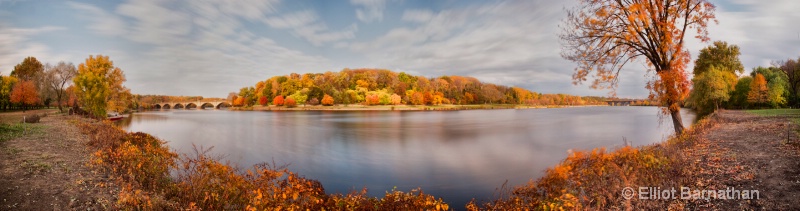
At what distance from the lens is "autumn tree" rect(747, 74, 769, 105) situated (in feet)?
140

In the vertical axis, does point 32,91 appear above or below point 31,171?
above

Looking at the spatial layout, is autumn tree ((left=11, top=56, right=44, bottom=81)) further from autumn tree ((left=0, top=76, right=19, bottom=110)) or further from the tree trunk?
the tree trunk

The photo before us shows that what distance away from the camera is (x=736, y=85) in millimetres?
49344

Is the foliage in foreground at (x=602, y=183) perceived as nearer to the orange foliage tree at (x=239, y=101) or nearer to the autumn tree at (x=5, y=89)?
the autumn tree at (x=5, y=89)

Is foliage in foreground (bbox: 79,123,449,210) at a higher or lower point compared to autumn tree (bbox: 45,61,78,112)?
lower

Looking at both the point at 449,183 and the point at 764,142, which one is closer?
the point at 764,142

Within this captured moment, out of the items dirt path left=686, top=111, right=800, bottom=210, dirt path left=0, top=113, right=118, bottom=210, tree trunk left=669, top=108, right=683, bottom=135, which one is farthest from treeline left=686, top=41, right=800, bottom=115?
dirt path left=0, top=113, right=118, bottom=210

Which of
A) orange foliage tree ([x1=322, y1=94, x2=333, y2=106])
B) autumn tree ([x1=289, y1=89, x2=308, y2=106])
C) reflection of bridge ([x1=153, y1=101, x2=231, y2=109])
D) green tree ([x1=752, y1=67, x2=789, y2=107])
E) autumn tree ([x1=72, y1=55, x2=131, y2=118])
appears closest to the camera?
autumn tree ([x1=72, y1=55, x2=131, y2=118])

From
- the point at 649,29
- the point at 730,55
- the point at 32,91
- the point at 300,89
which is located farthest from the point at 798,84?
the point at 300,89

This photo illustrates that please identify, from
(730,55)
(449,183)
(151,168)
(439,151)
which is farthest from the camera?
(730,55)

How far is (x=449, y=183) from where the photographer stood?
12016mm

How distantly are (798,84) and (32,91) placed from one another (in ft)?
344

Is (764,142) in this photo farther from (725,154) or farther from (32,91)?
(32,91)

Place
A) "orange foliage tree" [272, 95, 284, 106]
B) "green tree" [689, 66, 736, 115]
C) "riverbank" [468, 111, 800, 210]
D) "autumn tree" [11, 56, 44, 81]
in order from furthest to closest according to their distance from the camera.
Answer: "orange foliage tree" [272, 95, 284, 106] → "autumn tree" [11, 56, 44, 81] → "green tree" [689, 66, 736, 115] → "riverbank" [468, 111, 800, 210]
